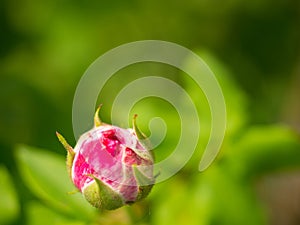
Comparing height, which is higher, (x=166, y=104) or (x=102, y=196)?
(x=166, y=104)

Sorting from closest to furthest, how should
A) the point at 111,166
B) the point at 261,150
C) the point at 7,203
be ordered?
the point at 111,166
the point at 7,203
the point at 261,150

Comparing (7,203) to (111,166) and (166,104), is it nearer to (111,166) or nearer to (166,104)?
(111,166)

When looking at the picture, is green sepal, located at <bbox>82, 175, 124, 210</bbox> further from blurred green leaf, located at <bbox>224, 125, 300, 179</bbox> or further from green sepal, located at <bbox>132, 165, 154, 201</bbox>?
blurred green leaf, located at <bbox>224, 125, 300, 179</bbox>

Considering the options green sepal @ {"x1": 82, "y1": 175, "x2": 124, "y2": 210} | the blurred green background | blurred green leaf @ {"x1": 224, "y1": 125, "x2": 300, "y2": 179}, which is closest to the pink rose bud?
green sepal @ {"x1": 82, "y1": 175, "x2": 124, "y2": 210}

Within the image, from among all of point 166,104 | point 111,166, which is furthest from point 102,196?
point 166,104

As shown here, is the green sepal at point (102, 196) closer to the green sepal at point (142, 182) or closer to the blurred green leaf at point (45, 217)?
the green sepal at point (142, 182)

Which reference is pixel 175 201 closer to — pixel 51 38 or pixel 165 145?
pixel 165 145

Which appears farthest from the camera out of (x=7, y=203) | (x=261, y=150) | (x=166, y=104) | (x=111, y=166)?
(x=166, y=104)
